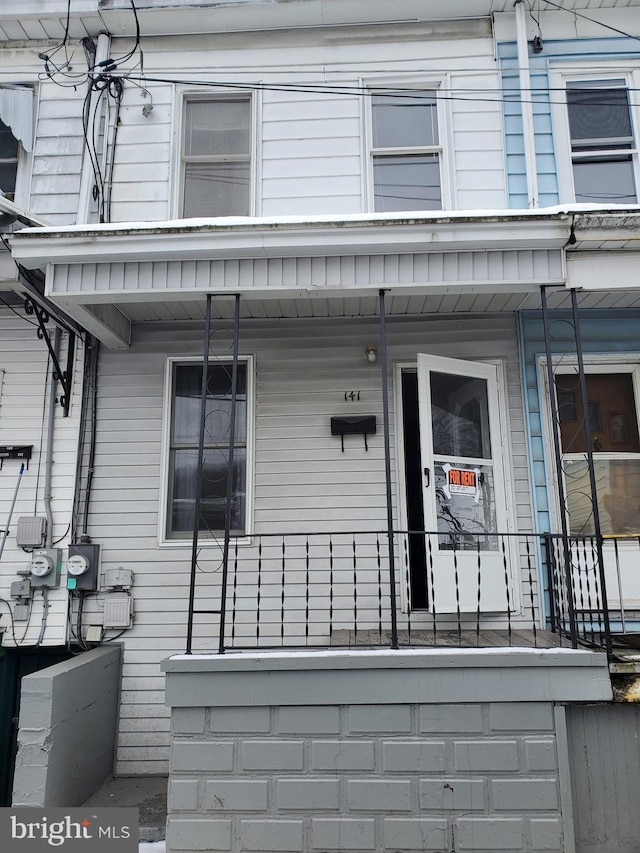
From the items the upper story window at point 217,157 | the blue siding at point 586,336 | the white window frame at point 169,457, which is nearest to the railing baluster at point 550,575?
the blue siding at point 586,336

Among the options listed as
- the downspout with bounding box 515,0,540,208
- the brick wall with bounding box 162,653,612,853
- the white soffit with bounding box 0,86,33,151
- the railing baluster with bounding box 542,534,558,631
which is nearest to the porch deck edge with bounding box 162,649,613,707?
the brick wall with bounding box 162,653,612,853

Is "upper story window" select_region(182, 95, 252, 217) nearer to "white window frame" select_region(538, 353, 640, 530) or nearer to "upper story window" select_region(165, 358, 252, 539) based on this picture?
"upper story window" select_region(165, 358, 252, 539)

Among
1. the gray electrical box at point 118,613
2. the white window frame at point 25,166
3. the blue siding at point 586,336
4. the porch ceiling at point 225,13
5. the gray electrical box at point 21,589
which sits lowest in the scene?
the gray electrical box at point 118,613

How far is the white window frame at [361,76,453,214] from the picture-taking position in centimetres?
525

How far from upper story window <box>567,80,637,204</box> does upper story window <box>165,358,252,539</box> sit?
3.34 metres

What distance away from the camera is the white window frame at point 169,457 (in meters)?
4.86

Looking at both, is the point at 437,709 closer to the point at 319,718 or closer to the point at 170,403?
the point at 319,718

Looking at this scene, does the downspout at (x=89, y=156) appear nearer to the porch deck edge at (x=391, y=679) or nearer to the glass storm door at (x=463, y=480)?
the glass storm door at (x=463, y=480)

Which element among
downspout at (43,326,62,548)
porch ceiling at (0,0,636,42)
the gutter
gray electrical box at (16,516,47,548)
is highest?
porch ceiling at (0,0,636,42)

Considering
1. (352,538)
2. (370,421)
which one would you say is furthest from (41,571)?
(370,421)

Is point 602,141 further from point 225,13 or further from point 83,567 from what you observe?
point 83,567

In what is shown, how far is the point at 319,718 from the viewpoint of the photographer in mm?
3480

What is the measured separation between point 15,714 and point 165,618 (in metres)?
1.38

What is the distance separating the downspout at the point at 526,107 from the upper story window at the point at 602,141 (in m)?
0.41
